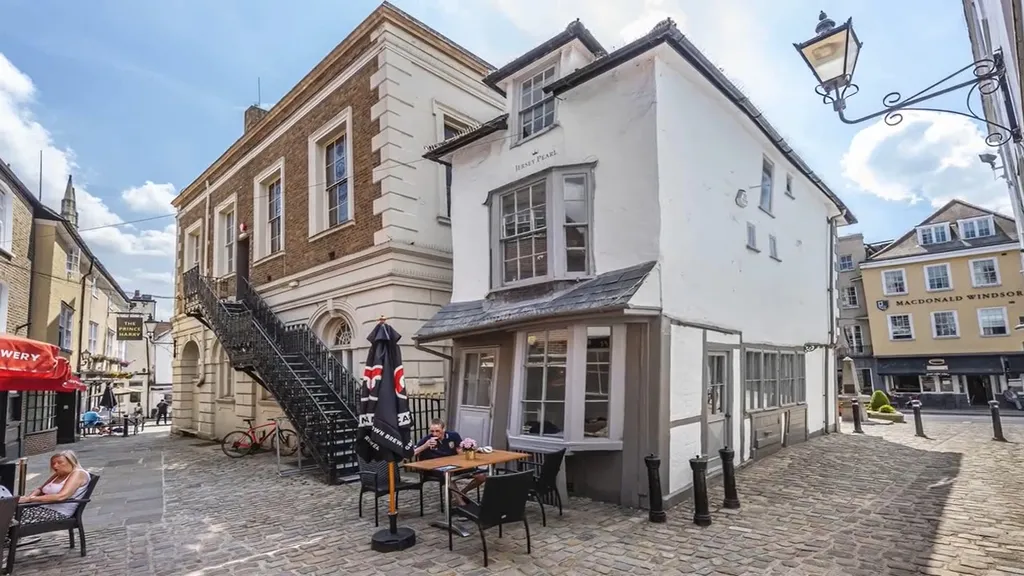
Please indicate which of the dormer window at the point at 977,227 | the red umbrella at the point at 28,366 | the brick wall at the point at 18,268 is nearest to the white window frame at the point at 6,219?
the brick wall at the point at 18,268

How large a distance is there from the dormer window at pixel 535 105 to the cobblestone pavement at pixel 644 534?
644 cm

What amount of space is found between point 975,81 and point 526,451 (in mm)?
6837

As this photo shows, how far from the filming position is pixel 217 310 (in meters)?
14.7

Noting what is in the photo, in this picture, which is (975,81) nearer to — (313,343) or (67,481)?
(67,481)

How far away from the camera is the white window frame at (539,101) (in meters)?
9.56

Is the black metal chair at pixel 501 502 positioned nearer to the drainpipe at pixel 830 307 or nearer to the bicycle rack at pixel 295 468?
the bicycle rack at pixel 295 468

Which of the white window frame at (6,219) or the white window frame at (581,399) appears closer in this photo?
the white window frame at (581,399)

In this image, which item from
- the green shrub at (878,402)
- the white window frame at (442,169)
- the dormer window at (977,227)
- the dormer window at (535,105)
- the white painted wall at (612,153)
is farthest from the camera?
the dormer window at (977,227)

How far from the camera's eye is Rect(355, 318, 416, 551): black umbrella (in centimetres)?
634

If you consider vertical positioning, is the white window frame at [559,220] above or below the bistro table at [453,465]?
above

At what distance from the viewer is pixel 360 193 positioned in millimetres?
12789

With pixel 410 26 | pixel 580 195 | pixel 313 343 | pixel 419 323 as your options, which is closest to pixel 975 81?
pixel 580 195

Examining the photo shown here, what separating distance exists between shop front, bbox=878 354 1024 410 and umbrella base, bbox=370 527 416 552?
35170 mm

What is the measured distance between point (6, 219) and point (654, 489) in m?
20.5
